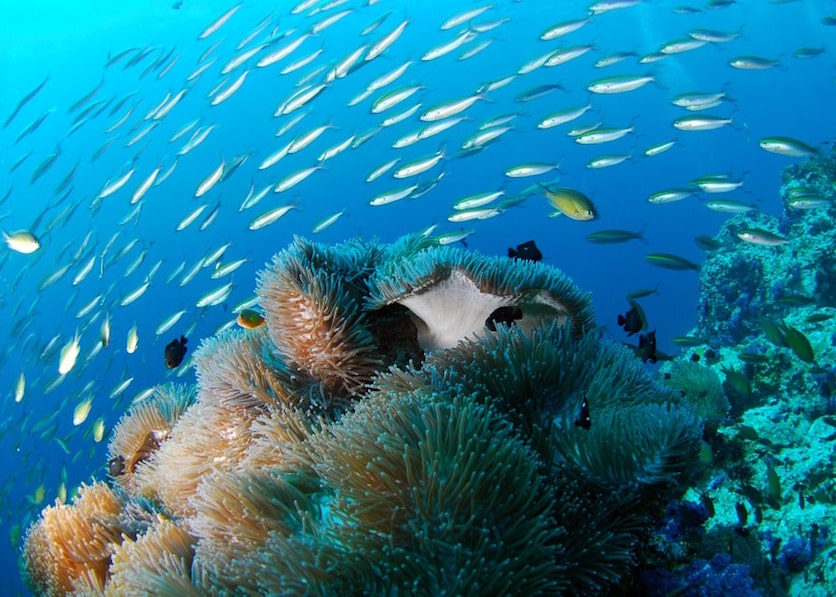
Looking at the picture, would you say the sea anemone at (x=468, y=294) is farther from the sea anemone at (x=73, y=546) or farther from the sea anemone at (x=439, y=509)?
the sea anemone at (x=73, y=546)

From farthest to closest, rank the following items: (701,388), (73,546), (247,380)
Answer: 1. (701,388)
2. (73,546)
3. (247,380)

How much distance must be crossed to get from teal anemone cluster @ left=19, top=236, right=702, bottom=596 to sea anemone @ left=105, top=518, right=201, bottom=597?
1cm

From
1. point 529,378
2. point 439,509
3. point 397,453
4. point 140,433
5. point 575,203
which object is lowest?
point 575,203

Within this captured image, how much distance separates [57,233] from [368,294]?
80910mm

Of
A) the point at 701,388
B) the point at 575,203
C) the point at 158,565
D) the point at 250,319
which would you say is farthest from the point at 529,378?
the point at 701,388

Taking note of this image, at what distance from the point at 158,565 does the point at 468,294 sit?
78.7 inches

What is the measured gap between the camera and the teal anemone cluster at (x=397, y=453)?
1.86 meters

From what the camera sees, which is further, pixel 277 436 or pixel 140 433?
pixel 140 433

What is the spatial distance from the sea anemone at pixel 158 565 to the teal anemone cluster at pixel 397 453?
0.4 inches

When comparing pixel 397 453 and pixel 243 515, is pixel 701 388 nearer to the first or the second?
pixel 397 453

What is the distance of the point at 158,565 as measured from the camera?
2332 mm

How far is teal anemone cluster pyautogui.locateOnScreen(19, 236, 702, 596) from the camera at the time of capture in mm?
1863

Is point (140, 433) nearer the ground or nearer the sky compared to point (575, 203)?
nearer the sky

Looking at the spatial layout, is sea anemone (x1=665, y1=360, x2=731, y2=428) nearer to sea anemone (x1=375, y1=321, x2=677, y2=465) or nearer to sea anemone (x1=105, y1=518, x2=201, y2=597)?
sea anemone (x1=375, y1=321, x2=677, y2=465)
